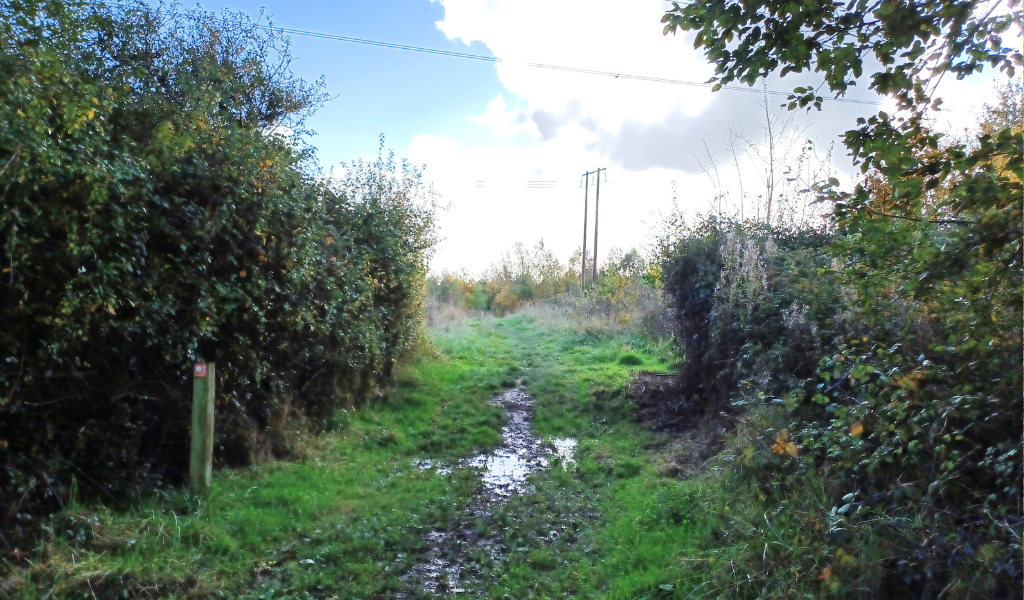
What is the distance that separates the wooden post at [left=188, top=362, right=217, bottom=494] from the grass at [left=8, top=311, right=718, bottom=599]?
8.3 inches

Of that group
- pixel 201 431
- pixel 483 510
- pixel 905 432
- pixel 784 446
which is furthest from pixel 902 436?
pixel 201 431

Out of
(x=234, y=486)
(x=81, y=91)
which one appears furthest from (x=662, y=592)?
(x=81, y=91)

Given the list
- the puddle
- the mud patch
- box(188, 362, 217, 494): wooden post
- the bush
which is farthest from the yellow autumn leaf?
box(188, 362, 217, 494): wooden post

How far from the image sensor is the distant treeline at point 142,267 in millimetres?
4953

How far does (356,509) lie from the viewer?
21.7 feet

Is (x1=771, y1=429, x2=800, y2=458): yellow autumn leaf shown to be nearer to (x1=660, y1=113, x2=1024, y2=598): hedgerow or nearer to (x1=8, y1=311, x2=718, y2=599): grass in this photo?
(x1=660, y1=113, x2=1024, y2=598): hedgerow

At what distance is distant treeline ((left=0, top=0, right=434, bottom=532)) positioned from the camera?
16.3 feet

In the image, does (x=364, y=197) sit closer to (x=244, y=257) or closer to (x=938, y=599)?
(x=244, y=257)

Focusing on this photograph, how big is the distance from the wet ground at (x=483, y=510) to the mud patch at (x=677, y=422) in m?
1.42

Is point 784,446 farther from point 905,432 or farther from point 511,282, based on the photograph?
point 511,282

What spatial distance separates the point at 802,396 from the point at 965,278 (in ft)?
8.30

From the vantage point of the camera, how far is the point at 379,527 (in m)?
6.17

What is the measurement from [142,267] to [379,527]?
3.30 metres

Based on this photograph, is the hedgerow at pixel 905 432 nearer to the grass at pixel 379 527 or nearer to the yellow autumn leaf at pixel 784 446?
the yellow autumn leaf at pixel 784 446
